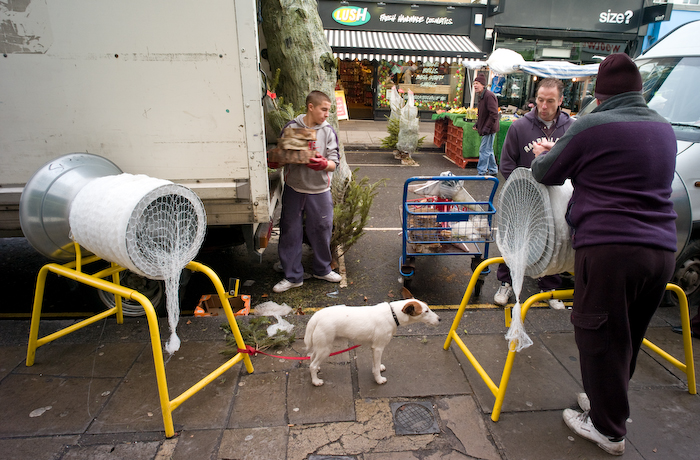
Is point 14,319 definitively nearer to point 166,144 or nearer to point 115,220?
point 166,144

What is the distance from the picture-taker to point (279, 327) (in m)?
3.73

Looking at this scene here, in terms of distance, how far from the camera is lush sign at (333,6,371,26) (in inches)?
662

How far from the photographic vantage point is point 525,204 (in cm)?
280

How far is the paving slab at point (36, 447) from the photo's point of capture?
249 centimetres

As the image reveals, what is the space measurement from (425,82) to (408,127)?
8.65 metres

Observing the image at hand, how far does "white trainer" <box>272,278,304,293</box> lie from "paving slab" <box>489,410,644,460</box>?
252cm

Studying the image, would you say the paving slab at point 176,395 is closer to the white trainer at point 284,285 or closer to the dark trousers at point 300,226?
the white trainer at point 284,285

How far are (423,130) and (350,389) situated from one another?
14981 millimetres

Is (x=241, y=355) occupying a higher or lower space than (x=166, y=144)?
lower

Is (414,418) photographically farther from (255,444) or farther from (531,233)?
(531,233)

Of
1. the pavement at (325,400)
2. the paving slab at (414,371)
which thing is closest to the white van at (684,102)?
the pavement at (325,400)

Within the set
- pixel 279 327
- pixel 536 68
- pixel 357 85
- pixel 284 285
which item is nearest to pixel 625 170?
pixel 279 327

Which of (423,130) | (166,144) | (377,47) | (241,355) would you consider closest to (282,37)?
(166,144)

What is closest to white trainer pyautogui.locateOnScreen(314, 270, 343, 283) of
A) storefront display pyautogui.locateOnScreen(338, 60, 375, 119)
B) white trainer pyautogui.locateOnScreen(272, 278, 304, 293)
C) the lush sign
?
white trainer pyautogui.locateOnScreen(272, 278, 304, 293)
